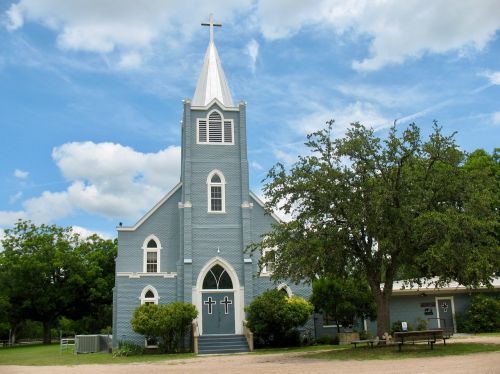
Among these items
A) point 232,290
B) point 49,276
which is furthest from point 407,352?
point 49,276

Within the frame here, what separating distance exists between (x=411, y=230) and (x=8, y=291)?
37971mm

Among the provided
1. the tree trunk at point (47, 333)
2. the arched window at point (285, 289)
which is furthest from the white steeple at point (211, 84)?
the tree trunk at point (47, 333)

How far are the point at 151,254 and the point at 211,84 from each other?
10996 millimetres

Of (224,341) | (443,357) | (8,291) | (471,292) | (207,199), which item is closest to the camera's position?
(443,357)

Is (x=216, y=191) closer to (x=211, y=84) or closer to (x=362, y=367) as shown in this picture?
(x=211, y=84)

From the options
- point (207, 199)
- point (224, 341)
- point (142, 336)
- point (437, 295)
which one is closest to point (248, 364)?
point (224, 341)

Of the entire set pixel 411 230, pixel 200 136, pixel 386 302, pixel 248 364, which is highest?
pixel 200 136

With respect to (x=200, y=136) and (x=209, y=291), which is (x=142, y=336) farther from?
(x=200, y=136)

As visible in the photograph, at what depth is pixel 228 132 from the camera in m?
33.6

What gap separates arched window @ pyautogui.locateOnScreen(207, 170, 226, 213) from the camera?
32344 millimetres

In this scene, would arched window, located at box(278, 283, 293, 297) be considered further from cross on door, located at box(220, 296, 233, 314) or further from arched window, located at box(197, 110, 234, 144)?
arched window, located at box(197, 110, 234, 144)

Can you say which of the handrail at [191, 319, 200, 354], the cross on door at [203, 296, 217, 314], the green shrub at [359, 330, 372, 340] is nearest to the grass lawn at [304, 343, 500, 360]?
the handrail at [191, 319, 200, 354]

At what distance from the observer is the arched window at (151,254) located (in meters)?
31.8

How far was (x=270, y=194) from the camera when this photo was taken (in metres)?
24.1
